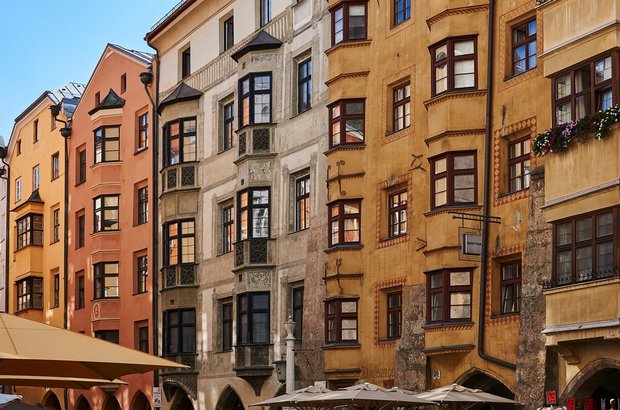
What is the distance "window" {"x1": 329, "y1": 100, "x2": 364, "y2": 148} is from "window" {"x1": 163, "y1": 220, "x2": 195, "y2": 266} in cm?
1159

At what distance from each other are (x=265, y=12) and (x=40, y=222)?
23194mm

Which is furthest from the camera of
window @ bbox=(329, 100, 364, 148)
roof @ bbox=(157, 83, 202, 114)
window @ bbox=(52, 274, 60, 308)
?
window @ bbox=(52, 274, 60, 308)

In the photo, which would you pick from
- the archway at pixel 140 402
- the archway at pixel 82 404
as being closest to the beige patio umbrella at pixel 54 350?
the archway at pixel 140 402

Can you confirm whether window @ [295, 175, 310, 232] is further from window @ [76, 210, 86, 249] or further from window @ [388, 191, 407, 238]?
window @ [76, 210, 86, 249]

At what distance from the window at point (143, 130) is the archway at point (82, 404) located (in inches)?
456

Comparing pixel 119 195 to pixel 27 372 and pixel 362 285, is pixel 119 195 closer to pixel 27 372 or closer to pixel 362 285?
pixel 362 285

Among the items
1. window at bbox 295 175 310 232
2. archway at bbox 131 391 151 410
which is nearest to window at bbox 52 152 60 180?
archway at bbox 131 391 151 410

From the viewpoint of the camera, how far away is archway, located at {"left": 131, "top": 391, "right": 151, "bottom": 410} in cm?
5069

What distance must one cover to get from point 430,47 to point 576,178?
7094 mm

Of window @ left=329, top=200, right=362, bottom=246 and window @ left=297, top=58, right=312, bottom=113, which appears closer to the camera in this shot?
window @ left=329, top=200, right=362, bottom=246

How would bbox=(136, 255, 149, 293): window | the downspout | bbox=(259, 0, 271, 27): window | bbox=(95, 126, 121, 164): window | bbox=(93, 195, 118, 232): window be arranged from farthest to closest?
bbox=(95, 126, 121, 164): window → bbox=(93, 195, 118, 232): window → bbox=(136, 255, 149, 293): window → bbox=(259, 0, 271, 27): window → the downspout

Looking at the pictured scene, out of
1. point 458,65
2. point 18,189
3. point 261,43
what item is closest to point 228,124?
point 261,43

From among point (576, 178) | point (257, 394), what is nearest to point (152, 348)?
point (257, 394)

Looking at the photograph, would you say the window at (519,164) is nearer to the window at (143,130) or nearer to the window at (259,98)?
the window at (259,98)
